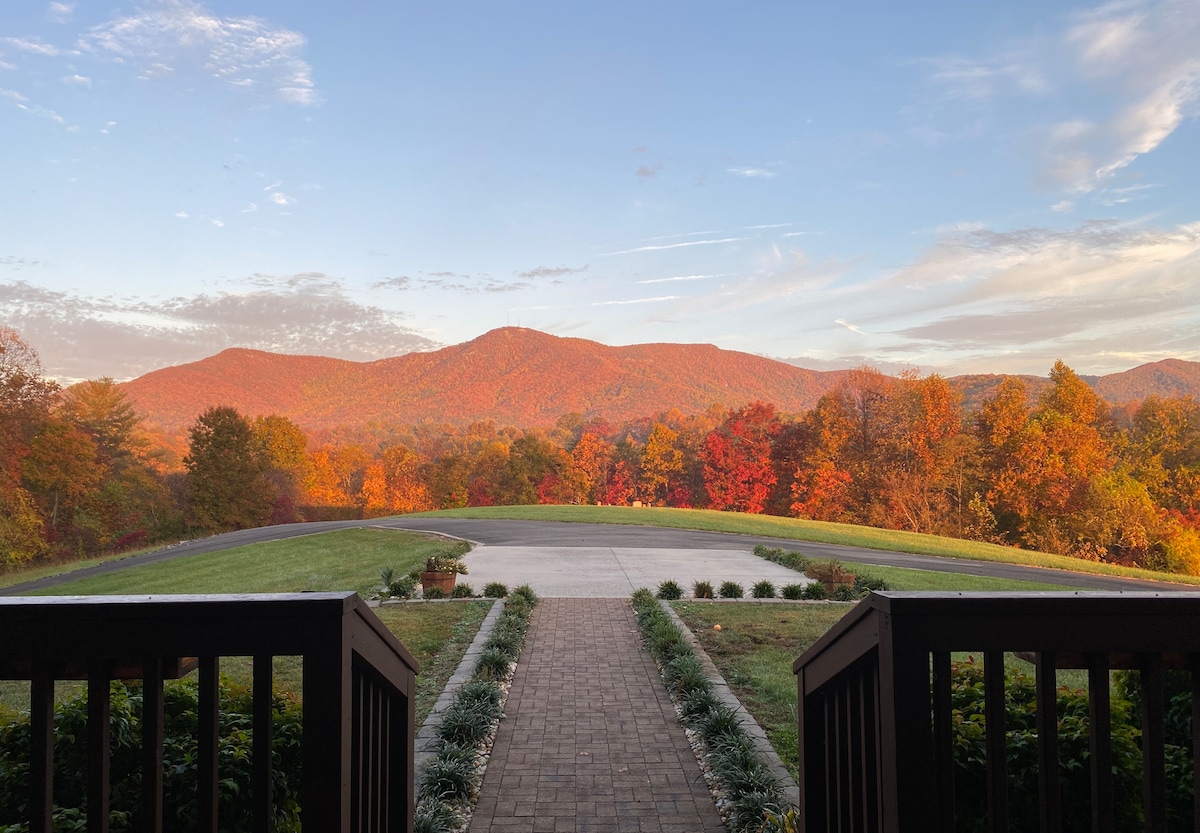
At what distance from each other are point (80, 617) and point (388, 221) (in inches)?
1494

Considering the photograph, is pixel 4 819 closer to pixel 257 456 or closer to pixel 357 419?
pixel 257 456

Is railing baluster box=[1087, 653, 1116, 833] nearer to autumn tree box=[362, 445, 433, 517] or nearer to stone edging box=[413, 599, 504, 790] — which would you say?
stone edging box=[413, 599, 504, 790]

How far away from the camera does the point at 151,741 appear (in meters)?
1.68

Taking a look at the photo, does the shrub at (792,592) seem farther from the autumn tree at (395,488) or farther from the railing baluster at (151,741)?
the autumn tree at (395,488)

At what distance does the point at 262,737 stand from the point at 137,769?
120 centimetres

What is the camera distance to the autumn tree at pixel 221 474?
43500 millimetres

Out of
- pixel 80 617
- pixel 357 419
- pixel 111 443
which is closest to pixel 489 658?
pixel 80 617

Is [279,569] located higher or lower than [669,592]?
lower

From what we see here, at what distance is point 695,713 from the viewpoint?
562 cm

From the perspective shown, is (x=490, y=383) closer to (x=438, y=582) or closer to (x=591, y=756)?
(x=438, y=582)

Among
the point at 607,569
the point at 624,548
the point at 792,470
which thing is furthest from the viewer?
the point at 792,470

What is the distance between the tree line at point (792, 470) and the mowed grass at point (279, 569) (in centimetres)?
1824

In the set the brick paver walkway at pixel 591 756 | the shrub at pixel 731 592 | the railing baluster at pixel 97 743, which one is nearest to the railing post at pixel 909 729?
the railing baluster at pixel 97 743

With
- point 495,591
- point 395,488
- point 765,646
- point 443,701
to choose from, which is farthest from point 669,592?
point 395,488
